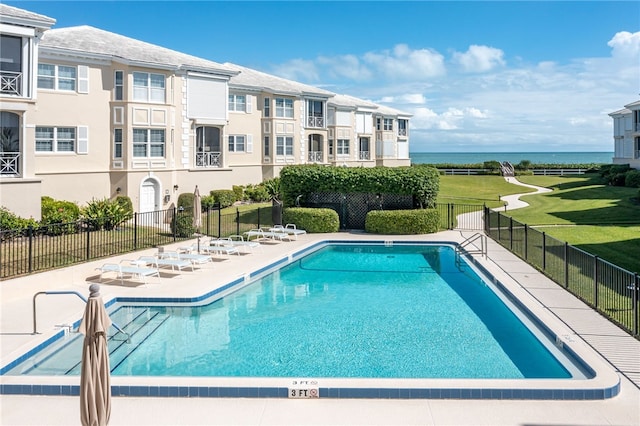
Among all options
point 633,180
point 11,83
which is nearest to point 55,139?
point 11,83

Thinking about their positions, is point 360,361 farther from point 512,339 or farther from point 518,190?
point 518,190

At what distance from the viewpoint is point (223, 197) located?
33375 mm

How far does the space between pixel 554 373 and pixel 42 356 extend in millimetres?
10036

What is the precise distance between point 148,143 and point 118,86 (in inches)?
136

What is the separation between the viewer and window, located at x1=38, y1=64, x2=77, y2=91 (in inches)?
1043

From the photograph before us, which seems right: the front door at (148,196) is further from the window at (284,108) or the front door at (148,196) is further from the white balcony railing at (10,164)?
the window at (284,108)

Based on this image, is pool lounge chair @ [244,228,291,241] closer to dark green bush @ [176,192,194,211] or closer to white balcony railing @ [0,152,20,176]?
dark green bush @ [176,192,194,211]

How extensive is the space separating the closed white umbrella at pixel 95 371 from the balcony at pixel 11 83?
19698mm

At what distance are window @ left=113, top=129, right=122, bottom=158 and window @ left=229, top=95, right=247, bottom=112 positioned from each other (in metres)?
10.4

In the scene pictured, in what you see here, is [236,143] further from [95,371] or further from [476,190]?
[95,371]

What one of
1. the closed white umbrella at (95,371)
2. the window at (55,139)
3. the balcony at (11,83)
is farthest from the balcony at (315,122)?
the closed white umbrella at (95,371)

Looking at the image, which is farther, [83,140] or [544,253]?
[83,140]

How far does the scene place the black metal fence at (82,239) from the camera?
1648cm

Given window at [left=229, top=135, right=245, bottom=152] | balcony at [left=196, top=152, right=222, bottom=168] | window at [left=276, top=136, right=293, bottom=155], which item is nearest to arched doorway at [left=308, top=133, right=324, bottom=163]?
window at [left=276, top=136, right=293, bottom=155]
